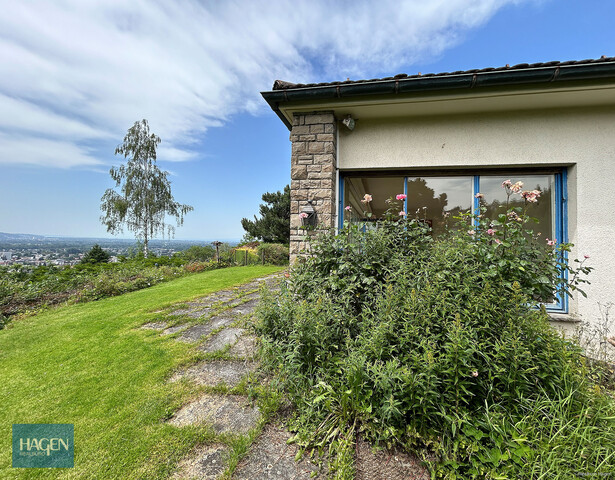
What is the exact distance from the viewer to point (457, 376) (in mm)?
1678

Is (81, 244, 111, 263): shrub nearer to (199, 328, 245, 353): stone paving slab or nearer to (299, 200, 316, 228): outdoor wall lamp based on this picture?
(199, 328, 245, 353): stone paving slab

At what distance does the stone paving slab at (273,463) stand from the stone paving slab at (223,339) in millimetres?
1727

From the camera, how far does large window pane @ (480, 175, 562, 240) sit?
3868mm

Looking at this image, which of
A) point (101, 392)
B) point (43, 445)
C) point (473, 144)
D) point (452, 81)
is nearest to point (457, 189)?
point (473, 144)

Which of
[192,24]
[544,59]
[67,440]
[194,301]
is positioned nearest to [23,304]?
[194,301]

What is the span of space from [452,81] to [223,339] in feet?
15.5

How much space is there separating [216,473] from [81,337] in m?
4.06

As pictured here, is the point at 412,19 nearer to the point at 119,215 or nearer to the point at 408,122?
the point at 408,122

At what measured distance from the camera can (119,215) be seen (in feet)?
54.1

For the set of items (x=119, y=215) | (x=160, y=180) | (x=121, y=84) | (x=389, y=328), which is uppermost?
(x=121, y=84)

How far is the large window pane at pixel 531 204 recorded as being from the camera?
387 centimetres

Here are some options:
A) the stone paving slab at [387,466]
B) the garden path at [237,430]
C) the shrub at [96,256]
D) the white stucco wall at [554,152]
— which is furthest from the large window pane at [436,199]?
the shrub at [96,256]

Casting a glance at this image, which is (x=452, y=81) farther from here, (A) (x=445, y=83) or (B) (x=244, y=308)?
(B) (x=244, y=308)

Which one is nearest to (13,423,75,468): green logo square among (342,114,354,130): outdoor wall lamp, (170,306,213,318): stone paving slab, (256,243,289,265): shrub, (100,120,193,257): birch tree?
(170,306,213,318): stone paving slab
